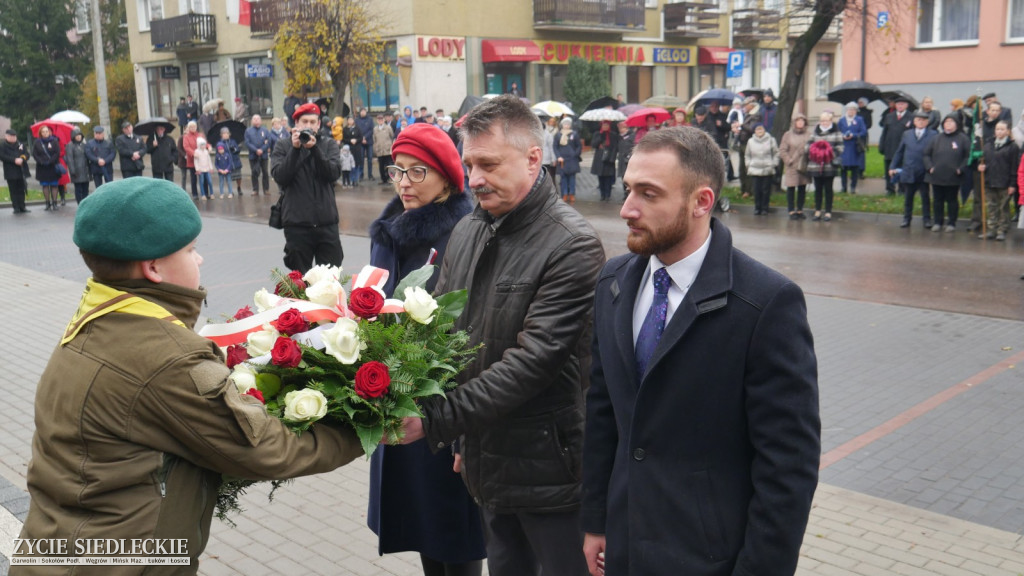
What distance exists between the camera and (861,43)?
33875 mm

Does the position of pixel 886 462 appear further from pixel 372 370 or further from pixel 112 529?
pixel 112 529

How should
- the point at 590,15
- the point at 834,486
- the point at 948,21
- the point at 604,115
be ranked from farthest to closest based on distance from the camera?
1. the point at 590,15
2. the point at 948,21
3. the point at 604,115
4. the point at 834,486

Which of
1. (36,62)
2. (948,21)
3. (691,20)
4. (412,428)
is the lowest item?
(412,428)

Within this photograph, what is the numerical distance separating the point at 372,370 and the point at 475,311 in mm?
800

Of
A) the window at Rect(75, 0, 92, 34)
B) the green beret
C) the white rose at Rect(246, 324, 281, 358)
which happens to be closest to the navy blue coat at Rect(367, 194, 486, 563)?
the white rose at Rect(246, 324, 281, 358)

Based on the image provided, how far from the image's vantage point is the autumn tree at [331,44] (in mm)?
31109

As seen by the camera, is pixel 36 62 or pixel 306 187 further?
pixel 36 62

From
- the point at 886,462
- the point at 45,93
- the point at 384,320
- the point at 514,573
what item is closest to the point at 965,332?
the point at 886,462

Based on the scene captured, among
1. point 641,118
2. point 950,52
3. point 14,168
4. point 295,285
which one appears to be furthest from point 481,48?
A: point 295,285

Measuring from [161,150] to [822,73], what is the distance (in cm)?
3764

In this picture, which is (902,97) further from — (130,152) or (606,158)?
(130,152)

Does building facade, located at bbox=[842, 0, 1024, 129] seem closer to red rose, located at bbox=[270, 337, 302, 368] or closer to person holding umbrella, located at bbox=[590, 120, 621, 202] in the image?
person holding umbrella, located at bbox=[590, 120, 621, 202]

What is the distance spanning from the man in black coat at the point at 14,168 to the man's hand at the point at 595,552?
76.1 ft

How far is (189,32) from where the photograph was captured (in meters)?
40.8
